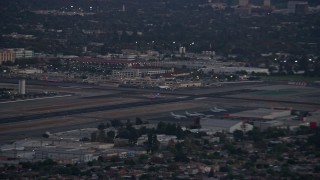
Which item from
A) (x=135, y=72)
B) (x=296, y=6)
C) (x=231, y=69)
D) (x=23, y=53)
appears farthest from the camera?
(x=296, y=6)

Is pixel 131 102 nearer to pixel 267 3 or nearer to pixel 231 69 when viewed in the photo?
pixel 231 69

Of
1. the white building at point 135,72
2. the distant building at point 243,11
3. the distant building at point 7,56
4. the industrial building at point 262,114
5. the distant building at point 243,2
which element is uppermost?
the distant building at point 243,2

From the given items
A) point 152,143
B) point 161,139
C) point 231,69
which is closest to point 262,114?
point 161,139

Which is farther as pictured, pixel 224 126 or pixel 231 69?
pixel 231 69

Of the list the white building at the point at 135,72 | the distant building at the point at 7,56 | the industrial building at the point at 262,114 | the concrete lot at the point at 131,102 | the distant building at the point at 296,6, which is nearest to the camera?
the concrete lot at the point at 131,102

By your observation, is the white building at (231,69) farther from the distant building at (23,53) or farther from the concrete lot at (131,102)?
the distant building at (23,53)

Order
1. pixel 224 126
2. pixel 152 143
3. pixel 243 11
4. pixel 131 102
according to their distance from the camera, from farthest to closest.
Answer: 1. pixel 243 11
2. pixel 131 102
3. pixel 224 126
4. pixel 152 143

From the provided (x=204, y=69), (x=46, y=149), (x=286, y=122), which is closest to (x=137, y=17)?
(x=204, y=69)

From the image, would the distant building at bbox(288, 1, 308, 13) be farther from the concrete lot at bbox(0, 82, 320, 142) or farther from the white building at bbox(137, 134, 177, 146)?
the white building at bbox(137, 134, 177, 146)

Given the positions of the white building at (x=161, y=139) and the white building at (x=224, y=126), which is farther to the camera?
the white building at (x=224, y=126)

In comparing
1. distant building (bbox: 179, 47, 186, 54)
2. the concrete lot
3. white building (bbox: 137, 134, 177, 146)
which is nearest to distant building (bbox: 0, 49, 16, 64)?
the concrete lot

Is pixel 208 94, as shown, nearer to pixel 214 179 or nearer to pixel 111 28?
pixel 214 179

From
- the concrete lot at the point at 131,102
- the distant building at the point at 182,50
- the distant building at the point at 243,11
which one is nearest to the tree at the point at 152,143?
the concrete lot at the point at 131,102
